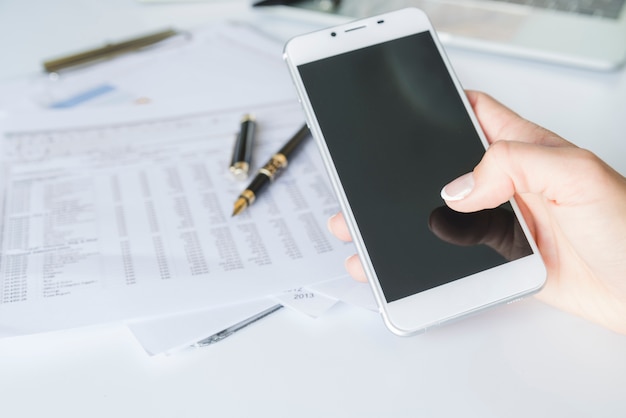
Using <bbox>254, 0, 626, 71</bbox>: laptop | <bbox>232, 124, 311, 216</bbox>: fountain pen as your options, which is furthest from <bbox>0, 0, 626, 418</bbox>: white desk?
<bbox>254, 0, 626, 71</bbox>: laptop

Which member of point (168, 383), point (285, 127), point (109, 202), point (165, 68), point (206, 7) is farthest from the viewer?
point (206, 7)

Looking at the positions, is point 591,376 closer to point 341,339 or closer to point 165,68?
point 341,339

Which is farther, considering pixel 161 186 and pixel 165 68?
pixel 165 68

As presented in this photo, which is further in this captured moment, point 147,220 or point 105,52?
point 105,52

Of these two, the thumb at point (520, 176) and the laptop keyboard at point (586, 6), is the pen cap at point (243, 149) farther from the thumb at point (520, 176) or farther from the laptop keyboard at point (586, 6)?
the laptop keyboard at point (586, 6)

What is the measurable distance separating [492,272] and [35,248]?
0.37 meters

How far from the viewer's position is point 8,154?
2.16 feet

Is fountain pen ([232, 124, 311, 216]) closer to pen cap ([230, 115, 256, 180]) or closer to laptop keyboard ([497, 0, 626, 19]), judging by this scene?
pen cap ([230, 115, 256, 180])

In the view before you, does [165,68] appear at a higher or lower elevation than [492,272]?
lower

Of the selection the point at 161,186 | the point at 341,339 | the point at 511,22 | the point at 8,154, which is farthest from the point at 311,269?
the point at 511,22

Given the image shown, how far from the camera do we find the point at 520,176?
1.53 ft

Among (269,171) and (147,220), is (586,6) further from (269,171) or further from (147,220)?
(147,220)

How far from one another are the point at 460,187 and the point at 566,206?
0.25 feet

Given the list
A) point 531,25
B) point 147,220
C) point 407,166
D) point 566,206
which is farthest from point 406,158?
point 531,25
